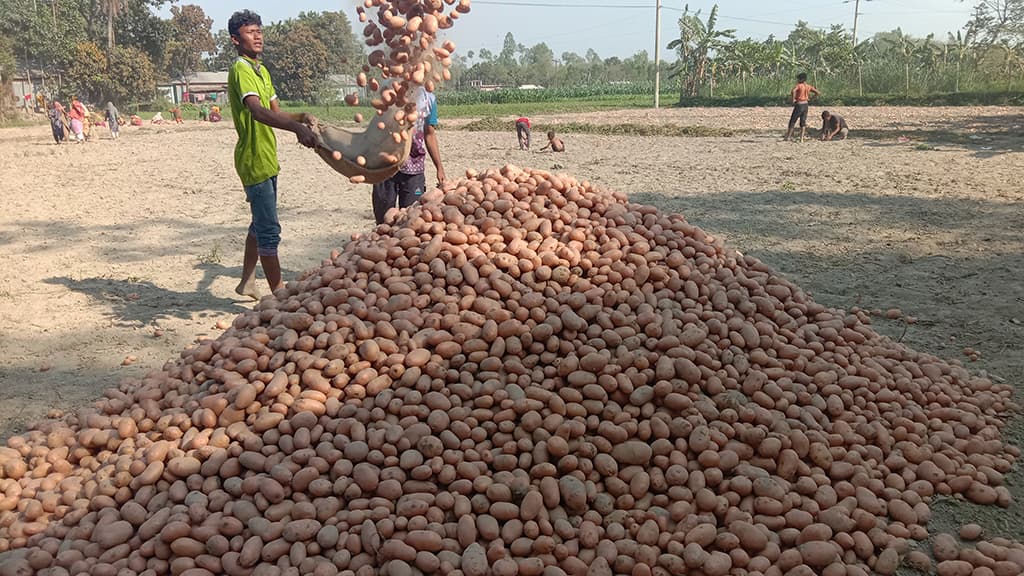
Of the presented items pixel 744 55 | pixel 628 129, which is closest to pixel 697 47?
pixel 744 55

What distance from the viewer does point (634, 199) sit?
8.04 meters

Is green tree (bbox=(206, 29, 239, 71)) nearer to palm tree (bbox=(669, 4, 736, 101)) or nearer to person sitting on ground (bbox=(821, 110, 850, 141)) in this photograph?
palm tree (bbox=(669, 4, 736, 101))

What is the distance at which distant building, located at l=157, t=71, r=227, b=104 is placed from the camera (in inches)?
2148

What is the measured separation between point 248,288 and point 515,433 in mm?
3075

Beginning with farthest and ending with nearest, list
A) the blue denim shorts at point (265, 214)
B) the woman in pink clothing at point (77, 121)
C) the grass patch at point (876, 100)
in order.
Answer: the grass patch at point (876, 100), the woman in pink clothing at point (77, 121), the blue denim shorts at point (265, 214)

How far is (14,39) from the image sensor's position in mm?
39438

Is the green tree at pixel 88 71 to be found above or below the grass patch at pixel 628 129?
above

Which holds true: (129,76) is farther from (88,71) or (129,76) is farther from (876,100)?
(876,100)

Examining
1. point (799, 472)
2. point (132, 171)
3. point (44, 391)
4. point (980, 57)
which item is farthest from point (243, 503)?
point (980, 57)

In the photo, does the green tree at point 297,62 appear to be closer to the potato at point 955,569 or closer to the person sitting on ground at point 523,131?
the person sitting on ground at point 523,131

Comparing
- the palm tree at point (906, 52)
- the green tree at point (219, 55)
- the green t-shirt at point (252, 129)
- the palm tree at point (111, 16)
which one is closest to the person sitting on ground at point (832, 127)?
the green t-shirt at point (252, 129)

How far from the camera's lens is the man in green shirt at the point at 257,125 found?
380cm

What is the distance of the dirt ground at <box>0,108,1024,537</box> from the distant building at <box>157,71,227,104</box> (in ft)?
148

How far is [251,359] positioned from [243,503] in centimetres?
71
